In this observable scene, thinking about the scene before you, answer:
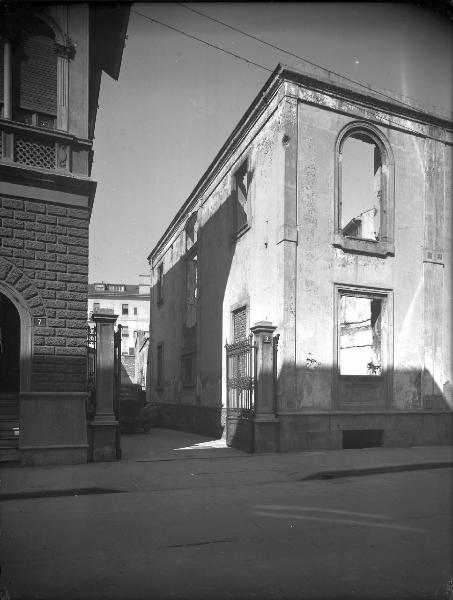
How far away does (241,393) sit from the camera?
13.8 meters

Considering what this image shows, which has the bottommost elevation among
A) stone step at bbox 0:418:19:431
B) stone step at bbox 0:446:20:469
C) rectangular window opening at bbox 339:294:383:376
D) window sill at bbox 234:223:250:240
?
stone step at bbox 0:446:20:469

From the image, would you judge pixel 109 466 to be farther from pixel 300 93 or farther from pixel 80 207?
pixel 300 93

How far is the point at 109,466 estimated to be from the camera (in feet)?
33.3

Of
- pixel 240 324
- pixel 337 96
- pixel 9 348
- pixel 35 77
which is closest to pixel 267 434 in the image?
pixel 240 324

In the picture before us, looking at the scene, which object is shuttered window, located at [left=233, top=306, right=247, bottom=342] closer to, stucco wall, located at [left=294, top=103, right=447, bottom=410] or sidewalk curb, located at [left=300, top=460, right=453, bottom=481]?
stucco wall, located at [left=294, top=103, right=447, bottom=410]

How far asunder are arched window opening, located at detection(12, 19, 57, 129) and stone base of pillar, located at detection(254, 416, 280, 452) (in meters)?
7.64

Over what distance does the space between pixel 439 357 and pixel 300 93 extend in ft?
25.6

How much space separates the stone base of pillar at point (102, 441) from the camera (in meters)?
10.7

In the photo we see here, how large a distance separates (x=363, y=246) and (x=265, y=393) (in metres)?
4.66

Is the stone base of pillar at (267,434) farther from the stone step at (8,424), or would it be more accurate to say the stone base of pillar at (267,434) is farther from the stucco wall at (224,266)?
the stone step at (8,424)

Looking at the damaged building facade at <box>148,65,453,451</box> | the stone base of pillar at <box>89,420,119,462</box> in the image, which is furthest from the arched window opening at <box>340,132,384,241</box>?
the stone base of pillar at <box>89,420,119,462</box>

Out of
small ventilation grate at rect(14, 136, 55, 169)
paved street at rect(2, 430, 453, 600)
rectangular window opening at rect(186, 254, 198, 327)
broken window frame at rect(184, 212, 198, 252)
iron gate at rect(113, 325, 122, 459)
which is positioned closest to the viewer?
paved street at rect(2, 430, 453, 600)

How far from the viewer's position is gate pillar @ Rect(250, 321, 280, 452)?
12445mm

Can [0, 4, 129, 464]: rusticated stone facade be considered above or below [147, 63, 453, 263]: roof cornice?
below
